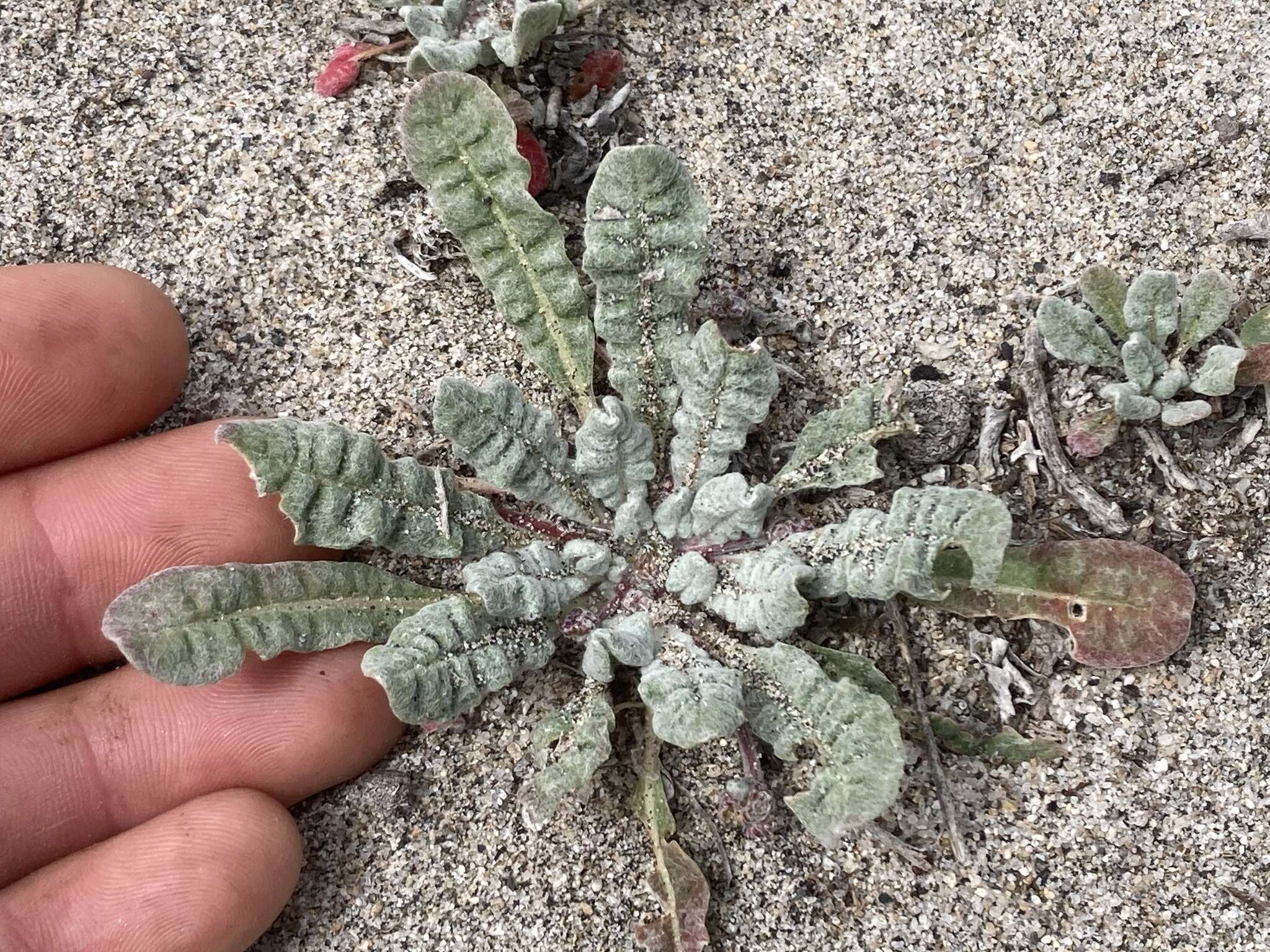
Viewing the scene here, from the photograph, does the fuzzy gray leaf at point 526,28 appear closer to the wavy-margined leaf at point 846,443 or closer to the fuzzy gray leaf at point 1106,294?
the wavy-margined leaf at point 846,443

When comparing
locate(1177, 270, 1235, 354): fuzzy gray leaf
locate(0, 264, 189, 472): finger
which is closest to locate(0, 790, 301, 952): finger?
locate(0, 264, 189, 472): finger

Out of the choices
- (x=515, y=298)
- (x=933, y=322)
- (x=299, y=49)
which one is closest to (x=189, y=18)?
(x=299, y=49)

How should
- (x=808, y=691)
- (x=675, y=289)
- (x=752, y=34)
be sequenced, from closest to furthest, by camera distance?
(x=808, y=691), (x=675, y=289), (x=752, y=34)

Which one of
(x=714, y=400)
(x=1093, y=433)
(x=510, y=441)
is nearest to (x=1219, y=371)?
(x=1093, y=433)

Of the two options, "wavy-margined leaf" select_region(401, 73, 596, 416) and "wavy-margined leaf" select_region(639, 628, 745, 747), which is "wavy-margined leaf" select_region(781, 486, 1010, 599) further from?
"wavy-margined leaf" select_region(401, 73, 596, 416)

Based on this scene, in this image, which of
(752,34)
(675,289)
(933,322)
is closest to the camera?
(675,289)

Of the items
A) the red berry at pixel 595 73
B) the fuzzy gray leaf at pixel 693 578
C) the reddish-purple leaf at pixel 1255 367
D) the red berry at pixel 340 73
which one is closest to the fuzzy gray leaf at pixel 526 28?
the red berry at pixel 595 73

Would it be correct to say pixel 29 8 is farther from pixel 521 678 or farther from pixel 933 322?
pixel 933 322

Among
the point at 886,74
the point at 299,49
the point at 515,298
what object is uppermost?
the point at 299,49
